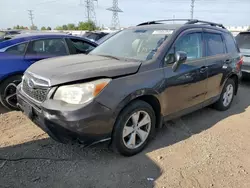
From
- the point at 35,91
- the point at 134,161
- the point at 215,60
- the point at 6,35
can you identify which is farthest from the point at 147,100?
the point at 6,35

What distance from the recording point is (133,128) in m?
3.33

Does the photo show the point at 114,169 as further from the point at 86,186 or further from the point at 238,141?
the point at 238,141

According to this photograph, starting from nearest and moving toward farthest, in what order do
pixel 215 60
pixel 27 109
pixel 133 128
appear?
pixel 27 109
pixel 133 128
pixel 215 60

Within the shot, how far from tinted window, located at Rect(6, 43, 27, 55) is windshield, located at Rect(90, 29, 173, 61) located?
1.73m

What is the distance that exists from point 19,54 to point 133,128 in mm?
2981

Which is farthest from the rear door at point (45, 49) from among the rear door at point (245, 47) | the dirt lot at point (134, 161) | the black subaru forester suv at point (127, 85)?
the rear door at point (245, 47)

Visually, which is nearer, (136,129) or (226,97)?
(136,129)

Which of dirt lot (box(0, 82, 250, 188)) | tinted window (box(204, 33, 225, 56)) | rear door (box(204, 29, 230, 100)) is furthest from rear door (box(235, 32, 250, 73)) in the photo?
dirt lot (box(0, 82, 250, 188))

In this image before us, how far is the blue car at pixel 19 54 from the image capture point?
15.6ft

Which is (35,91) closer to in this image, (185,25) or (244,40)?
(185,25)

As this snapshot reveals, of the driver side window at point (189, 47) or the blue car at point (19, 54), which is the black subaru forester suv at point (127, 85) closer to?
the driver side window at point (189, 47)

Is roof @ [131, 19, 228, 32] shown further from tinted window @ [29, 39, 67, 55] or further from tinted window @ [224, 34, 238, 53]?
tinted window @ [29, 39, 67, 55]

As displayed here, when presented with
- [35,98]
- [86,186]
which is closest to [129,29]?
[35,98]

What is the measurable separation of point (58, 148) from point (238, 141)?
279 centimetres
